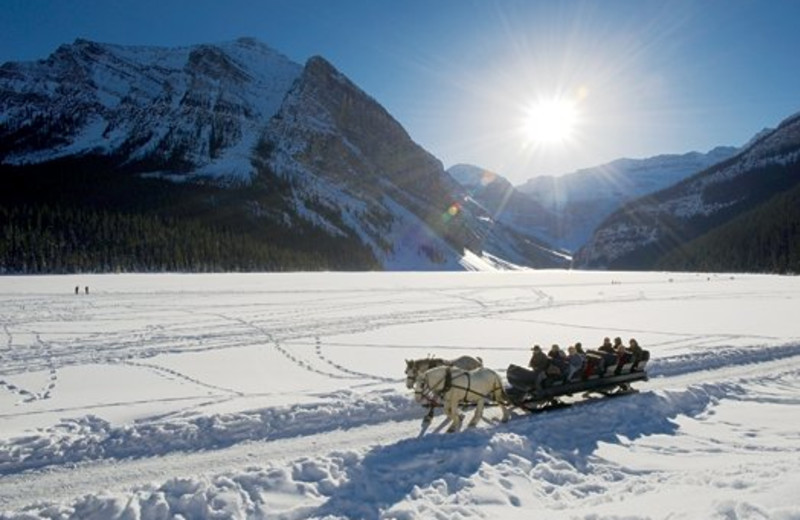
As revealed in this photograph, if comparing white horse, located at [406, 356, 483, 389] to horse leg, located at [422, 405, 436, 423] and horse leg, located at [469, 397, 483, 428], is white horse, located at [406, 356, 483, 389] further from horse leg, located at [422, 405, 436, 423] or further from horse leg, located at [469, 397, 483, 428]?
horse leg, located at [469, 397, 483, 428]

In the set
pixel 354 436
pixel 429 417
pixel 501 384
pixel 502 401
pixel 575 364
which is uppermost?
pixel 575 364

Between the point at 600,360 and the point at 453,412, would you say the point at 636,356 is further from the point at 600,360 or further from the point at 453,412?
the point at 453,412

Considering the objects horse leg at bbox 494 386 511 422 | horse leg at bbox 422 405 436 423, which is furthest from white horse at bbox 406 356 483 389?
horse leg at bbox 494 386 511 422

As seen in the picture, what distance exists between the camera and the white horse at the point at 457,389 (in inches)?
485

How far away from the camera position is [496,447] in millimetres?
11062

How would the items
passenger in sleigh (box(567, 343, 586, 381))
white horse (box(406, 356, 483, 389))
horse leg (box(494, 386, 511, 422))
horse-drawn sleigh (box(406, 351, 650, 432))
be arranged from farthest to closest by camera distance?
passenger in sleigh (box(567, 343, 586, 381))
white horse (box(406, 356, 483, 389))
horse leg (box(494, 386, 511, 422))
horse-drawn sleigh (box(406, 351, 650, 432))

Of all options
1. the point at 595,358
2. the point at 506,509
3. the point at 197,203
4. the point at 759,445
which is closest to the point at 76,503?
the point at 506,509

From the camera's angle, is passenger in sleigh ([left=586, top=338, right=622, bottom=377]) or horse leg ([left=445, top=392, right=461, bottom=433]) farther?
passenger in sleigh ([left=586, top=338, right=622, bottom=377])

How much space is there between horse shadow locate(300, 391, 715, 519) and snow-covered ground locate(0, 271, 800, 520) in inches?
1.7

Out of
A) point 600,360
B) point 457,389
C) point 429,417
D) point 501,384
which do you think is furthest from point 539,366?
point 429,417

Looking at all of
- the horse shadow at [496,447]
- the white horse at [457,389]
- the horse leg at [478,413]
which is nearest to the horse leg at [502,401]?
the white horse at [457,389]

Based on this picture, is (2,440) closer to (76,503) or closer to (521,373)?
(76,503)

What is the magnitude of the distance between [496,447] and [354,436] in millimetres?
3228

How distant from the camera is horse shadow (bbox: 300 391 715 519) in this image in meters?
9.33
